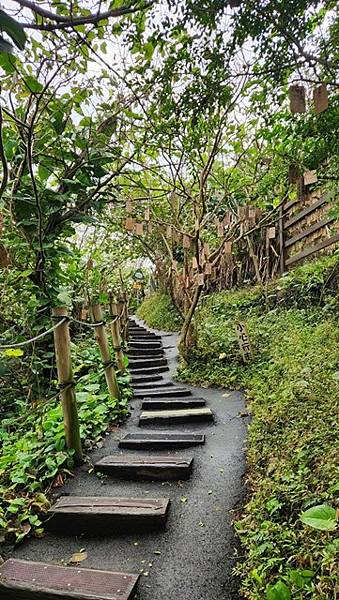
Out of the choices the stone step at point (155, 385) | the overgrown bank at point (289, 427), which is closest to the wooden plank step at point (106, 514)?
the overgrown bank at point (289, 427)

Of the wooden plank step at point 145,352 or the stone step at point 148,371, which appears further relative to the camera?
the wooden plank step at point 145,352

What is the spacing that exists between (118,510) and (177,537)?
401mm

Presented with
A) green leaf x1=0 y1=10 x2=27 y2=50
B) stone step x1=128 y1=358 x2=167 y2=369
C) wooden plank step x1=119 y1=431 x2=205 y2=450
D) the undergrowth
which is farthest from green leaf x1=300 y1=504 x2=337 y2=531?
stone step x1=128 y1=358 x2=167 y2=369

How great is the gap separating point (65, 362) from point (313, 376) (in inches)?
86.3

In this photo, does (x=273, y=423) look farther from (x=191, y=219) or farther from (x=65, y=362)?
(x=191, y=219)

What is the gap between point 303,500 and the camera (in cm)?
196

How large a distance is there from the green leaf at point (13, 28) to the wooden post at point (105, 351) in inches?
106

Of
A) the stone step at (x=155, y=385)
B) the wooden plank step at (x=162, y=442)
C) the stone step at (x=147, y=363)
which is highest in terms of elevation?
the stone step at (x=147, y=363)

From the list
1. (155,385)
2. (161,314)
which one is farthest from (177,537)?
(161,314)

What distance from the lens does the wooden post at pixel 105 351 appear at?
3.74 m

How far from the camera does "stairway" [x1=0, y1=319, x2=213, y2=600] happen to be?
1.80m

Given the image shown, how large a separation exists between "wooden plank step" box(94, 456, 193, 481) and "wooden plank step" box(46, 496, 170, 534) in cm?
35

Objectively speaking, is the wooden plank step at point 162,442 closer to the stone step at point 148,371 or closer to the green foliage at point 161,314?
the stone step at point 148,371

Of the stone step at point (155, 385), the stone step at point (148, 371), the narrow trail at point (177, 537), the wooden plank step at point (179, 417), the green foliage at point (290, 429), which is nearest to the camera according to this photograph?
the green foliage at point (290, 429)
